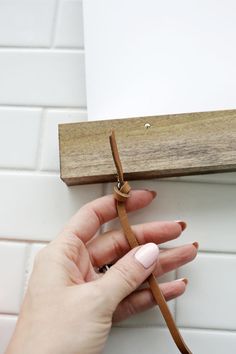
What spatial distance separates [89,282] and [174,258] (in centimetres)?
11

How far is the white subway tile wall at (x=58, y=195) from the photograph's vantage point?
0.46 metres

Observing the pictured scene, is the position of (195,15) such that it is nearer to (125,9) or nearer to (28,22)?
(125,9)

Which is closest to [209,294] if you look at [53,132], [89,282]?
[89,282]

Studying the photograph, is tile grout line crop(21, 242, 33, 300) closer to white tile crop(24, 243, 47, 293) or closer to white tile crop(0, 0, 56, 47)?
white tile crop(24, 243, 47, 293)

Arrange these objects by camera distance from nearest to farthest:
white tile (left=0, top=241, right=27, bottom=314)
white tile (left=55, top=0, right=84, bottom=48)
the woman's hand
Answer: the woman's hand
white tile (left=0, top=241, right=27, bottom=314)
white tile (left=55, top=0, right=84, bottom=48)

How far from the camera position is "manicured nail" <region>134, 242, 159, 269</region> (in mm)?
396

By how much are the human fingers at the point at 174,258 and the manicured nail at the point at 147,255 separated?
Result: 0.05 meters

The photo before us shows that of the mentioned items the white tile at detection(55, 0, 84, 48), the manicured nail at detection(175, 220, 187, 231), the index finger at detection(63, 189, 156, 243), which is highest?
the white tile at detection(55, 0, 84, 48)

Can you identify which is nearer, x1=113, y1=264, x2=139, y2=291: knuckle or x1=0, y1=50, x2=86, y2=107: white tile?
x1=113, y1=264, x2=139, y2=291: knuckle

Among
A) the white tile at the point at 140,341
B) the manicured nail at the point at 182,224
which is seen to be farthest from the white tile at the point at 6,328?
the manicured nail at the point at 182,224

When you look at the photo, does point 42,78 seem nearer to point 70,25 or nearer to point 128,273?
point 70,25

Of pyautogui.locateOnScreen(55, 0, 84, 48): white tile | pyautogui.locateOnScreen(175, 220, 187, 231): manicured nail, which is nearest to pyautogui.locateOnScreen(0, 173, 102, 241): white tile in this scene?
pyautogui.locateOnScreen(175, 220, 187, 231): manicured nail

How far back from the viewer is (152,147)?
18.8 inches

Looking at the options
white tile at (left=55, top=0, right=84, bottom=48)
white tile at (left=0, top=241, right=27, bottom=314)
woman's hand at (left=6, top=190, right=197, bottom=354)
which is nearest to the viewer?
woman's hand at (left=6, top=190, right=197, bottom=354)
